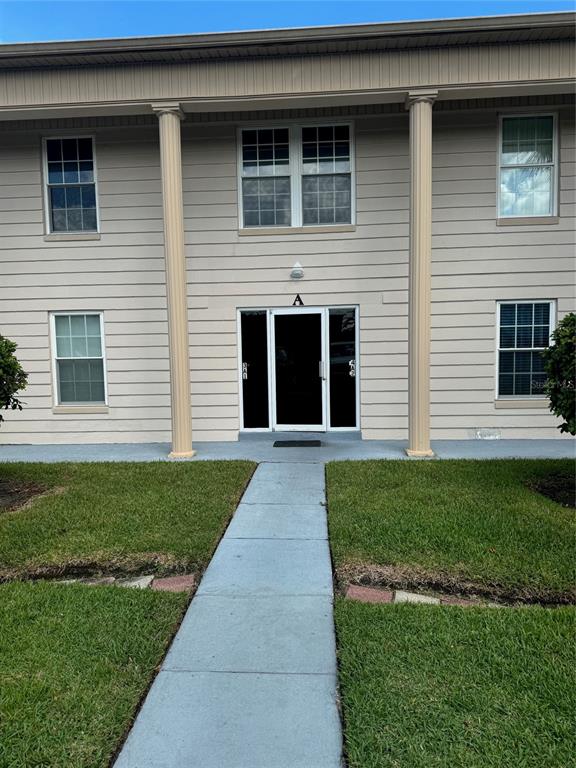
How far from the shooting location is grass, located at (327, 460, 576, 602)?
375cm

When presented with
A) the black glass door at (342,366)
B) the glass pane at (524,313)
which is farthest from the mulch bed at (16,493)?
the glass pane at (524,313)

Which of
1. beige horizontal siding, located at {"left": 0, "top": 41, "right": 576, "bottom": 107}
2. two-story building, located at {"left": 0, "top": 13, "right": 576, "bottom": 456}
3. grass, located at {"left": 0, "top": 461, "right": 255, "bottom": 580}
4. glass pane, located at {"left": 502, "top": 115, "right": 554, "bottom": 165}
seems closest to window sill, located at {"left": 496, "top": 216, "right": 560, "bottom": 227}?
two-story building, located at {"left": 0, "top": 13, "right": 576, "bottom": 456}

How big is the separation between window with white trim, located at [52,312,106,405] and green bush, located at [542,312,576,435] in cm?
648

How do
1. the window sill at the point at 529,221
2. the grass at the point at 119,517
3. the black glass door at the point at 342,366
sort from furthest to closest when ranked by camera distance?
the black glass door at the point at 342,366 < the window sill at the point at 529,221 < the grass at the point at 119,517

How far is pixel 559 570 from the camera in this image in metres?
3.81

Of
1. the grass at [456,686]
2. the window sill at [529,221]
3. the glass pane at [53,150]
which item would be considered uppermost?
the glass pane at [53,150]

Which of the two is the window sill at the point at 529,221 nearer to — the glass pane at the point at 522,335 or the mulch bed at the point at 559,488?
the glass pane at the point at 522,335

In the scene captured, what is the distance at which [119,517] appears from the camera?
499 cm

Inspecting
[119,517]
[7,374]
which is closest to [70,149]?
[7,374]

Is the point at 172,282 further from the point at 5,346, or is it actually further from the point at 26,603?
the point at 26,603

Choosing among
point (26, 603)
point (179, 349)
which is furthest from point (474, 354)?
point (26, 603)

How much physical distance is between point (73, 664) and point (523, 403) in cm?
739

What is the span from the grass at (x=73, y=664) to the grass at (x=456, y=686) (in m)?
1.02

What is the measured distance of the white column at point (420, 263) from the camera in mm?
7094
